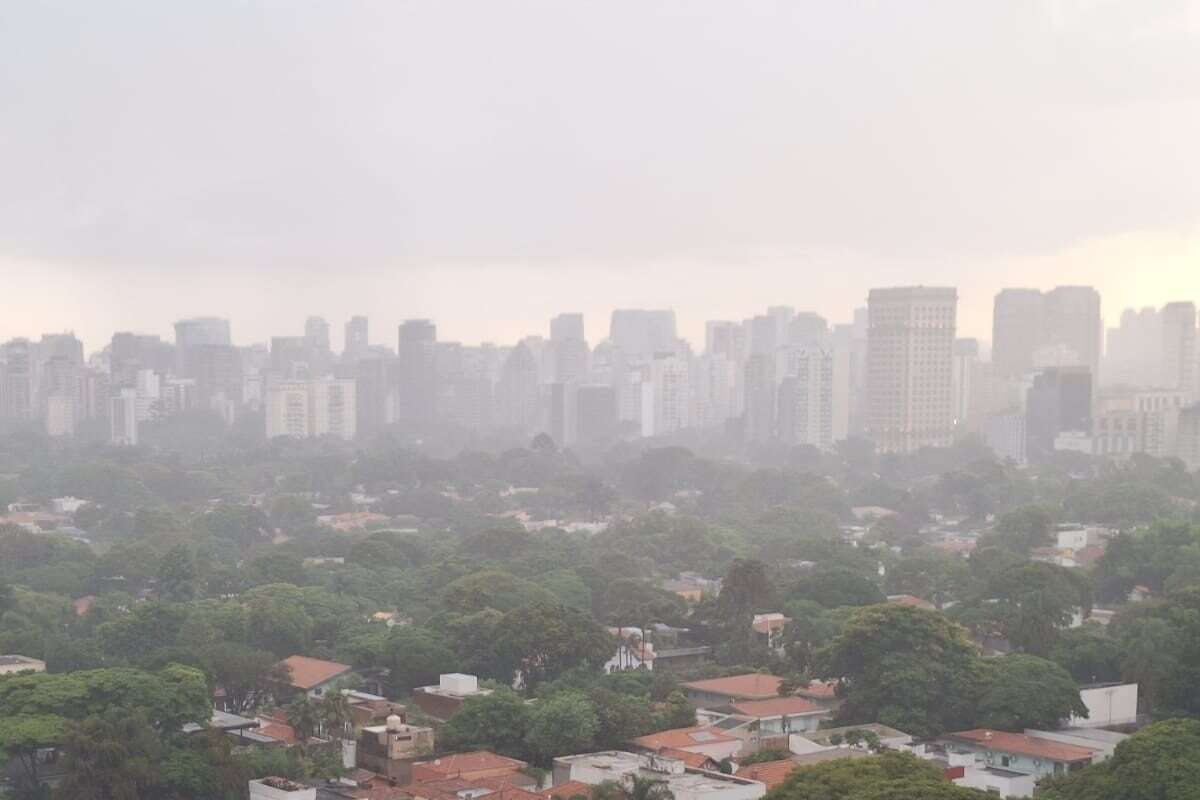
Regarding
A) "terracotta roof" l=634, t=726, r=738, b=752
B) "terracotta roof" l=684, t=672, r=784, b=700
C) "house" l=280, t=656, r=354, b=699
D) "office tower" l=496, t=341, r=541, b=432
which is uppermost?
"office tower" l=496, t=341, r=541, b=432

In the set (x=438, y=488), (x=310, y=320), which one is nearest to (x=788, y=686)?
(x=438, y=488)

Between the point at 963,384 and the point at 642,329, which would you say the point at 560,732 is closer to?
the point at 963,384

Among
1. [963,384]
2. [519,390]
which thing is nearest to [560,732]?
[963,384]

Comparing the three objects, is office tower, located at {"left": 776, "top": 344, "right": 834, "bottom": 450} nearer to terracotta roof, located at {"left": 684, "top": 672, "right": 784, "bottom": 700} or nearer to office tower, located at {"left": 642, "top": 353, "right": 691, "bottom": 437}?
office tower, located at {"left": 642, "top": 353, "right": 691, "bottom": 437}

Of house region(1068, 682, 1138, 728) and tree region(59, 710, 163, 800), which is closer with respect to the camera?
tree region(59, 710, 163, 800)

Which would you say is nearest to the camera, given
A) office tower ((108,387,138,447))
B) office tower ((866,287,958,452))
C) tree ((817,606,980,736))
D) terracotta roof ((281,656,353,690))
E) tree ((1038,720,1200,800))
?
tree ((1038,720,1200,800))

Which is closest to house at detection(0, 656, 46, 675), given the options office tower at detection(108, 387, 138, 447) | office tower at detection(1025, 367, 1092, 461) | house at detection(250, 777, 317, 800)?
house at detection(250, 777, 317, 800)
